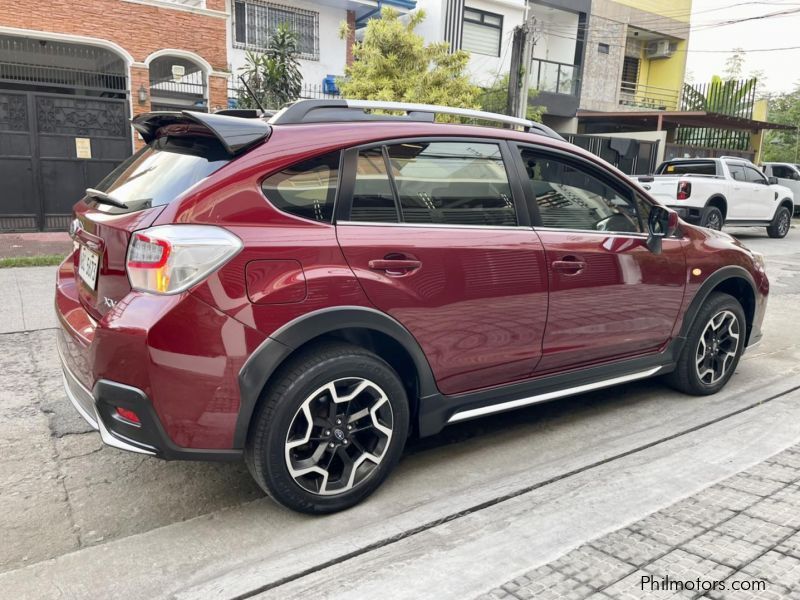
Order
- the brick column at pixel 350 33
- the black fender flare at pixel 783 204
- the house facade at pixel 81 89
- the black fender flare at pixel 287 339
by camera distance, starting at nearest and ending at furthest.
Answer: the black fender flare at pixel 287 339 < the house facade at pixel 81 89 < the black fender flare at pixel 783 204 < the brick column at pixel 350 33

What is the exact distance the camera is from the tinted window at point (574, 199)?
141 inches

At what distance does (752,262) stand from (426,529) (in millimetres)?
3290

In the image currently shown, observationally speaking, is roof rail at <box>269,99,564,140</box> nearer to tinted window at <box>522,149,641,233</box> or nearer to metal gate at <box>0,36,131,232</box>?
tinted window at <box>522,149,641,233</box>

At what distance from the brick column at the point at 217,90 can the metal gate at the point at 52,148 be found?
215 centimetres

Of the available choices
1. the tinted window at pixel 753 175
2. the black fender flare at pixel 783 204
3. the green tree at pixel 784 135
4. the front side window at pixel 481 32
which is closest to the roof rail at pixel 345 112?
the tinted window at pixel 753 175

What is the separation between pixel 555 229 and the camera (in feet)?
11.7

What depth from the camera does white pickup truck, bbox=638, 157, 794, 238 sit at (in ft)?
45.0

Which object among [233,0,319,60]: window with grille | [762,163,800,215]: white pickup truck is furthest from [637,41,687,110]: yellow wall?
[233,0,319,60]: window with grille

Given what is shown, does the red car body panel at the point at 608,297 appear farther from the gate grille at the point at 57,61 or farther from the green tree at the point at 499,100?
the green tree at the point at 499,100

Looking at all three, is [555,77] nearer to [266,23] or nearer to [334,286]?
[266,23]

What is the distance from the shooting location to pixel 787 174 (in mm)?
22469

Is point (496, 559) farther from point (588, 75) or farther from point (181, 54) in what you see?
point (588, 75)

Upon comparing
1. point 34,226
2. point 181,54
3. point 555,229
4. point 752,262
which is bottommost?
point 34,226

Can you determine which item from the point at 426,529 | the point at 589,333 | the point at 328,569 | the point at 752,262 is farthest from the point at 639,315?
the point at 328,569
